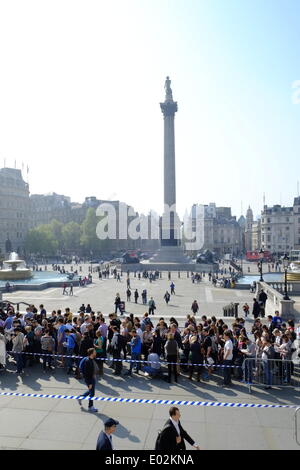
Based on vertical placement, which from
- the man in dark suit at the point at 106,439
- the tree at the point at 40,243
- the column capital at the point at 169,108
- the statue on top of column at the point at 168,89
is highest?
the statue on top of column at the point at 168,89

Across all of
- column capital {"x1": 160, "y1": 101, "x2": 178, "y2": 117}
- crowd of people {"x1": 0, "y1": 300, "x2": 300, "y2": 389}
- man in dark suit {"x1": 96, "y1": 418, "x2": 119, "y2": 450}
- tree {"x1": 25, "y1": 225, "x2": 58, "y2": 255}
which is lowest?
crowd of people {"x1": 0, "y1": 300, "x2": 300, "y2": 389}

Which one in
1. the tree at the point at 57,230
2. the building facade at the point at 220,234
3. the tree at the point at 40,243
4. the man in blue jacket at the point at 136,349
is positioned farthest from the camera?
the building facade at the point at 220,234

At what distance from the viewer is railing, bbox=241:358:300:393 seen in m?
10.6

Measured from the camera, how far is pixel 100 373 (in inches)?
463

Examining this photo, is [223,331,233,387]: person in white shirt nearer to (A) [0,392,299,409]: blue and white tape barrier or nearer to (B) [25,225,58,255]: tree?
(A) [0,392,299,409]: blue and white tape barrier

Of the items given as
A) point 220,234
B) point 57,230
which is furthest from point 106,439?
point 220,234

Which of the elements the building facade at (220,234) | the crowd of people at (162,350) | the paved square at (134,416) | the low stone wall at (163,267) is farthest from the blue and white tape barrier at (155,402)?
the building facade at (220,234)

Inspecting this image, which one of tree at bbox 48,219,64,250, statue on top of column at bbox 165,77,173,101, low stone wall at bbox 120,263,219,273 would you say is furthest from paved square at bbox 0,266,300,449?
tree at bbox 48,219,64,250

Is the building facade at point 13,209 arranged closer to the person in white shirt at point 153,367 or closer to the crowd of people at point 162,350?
the crowd of people at point 162,350

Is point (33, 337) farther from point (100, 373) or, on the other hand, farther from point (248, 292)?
point (248, 292)

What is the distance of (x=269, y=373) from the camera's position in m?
10.6

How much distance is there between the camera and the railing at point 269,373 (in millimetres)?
10562

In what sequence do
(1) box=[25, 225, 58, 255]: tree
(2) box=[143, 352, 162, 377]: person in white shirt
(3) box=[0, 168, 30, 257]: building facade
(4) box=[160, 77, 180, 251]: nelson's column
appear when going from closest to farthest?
(2) box=[143, 352, 162, 377]: person in white shirt
(4) box=[160, 77, 180, 251]: nelson's column
(1) box=[25, 225, 58, 255]: tree
(3) box=[0, 168, 30, 257]: building facade

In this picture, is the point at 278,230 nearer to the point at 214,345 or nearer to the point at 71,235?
the point at 71,235
